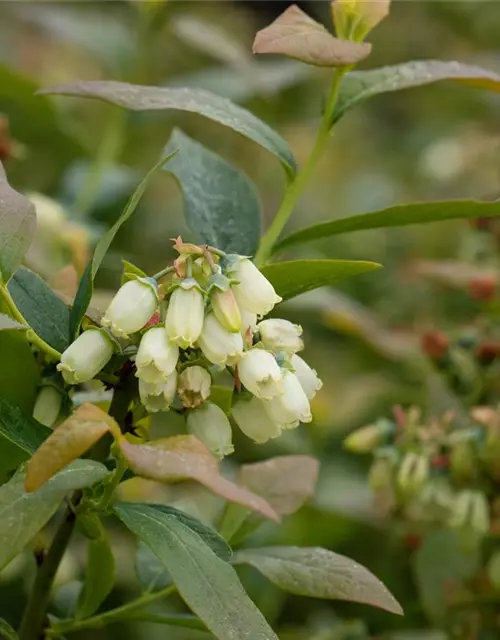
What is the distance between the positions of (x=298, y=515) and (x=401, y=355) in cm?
24

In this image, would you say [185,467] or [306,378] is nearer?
[185,467]

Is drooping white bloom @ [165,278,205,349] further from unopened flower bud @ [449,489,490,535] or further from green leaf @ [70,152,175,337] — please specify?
unopened flower bud @ [449,489,490,535]

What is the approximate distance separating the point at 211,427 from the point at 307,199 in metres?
1.39

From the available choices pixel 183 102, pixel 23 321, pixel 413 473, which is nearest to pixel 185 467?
pixel 23 321

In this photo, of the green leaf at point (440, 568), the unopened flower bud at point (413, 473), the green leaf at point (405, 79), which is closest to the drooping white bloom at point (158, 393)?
the green leaf at point (405, 79)

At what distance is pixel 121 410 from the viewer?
0.62m

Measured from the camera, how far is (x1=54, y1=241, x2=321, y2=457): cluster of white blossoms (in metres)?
0.56

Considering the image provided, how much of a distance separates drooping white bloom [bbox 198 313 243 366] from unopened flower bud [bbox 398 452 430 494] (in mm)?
431

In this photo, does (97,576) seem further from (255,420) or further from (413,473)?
(413,473)

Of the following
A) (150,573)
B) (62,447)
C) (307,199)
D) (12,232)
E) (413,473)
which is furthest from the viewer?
(307,199)

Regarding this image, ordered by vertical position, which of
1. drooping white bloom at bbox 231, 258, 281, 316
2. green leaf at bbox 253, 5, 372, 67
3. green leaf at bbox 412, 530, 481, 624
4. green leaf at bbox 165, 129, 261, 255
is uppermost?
green leaf at bbox 253, 5, 372, 67

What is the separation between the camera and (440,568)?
1082 mm

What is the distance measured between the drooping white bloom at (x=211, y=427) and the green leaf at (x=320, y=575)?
0.12 metres

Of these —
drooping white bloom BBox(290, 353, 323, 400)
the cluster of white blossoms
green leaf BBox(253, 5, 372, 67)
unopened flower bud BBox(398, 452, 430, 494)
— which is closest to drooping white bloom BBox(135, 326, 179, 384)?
the cluster of white blossoms
